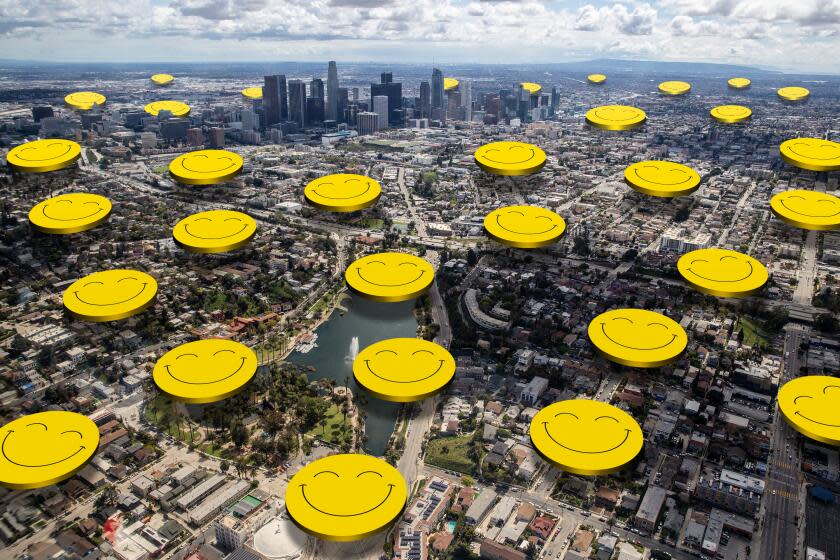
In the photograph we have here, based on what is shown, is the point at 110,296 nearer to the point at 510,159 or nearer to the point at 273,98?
the point at 510,159

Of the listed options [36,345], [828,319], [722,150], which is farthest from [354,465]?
[722,150]

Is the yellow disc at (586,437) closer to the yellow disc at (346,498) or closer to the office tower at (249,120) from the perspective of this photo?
the yellow disc at (346,498)

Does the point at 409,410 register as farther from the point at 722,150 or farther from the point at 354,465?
the point at 722,150

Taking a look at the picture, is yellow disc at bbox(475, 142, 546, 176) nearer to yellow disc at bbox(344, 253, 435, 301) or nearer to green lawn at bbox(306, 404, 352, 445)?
yellow disc at bbox(344, 253, 435, 301)

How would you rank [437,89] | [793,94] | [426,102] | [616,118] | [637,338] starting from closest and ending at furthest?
[637,338]
[616,118]
[793,94]
[437,89]
[426,102]

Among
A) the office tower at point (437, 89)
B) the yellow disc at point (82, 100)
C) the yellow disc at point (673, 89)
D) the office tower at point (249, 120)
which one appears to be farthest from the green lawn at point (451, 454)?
the office tower at point (437, 89)

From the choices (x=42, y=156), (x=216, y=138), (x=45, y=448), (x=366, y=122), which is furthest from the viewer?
(x=366, y=122)

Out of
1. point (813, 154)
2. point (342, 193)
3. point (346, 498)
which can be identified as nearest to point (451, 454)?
point (346, 498)
